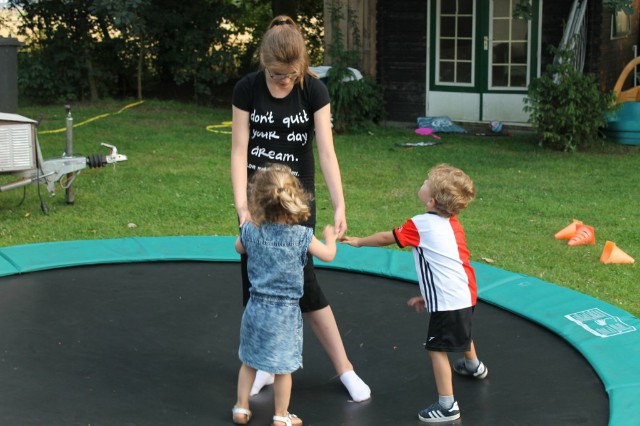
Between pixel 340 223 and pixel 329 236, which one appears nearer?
pixel 329 236

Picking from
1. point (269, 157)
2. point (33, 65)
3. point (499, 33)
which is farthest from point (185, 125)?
point (269, 157)

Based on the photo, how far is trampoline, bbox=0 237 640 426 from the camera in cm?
294

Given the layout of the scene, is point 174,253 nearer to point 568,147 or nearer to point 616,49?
point 568,147

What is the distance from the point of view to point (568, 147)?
27.0 ft

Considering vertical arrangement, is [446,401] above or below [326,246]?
below

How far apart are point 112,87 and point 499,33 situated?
5.02 meters

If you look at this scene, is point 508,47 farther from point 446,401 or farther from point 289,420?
point 289,420

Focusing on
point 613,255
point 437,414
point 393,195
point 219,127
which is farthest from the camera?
point 219,127

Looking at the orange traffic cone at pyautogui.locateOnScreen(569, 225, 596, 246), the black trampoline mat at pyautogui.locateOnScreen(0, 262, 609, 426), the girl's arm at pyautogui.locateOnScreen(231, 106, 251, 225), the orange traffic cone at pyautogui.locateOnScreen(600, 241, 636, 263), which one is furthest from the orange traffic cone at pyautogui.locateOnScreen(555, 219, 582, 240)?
the girl's arm at pyautogui.locateOnScreen(231, 106, 251, 225)

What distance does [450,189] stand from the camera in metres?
2.80

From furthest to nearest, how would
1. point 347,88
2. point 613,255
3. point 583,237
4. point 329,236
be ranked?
point 347,88
point 583,237
point 613,255
point 329,236

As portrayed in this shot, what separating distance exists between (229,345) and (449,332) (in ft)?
3.20

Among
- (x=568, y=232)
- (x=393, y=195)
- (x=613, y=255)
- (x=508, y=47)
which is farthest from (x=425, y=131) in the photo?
(x=613, y=255)

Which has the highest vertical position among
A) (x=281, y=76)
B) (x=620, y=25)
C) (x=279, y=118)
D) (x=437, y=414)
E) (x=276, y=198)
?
(x=620, y=25)
